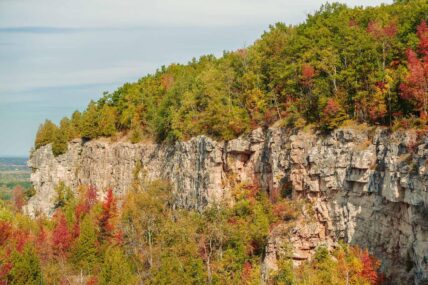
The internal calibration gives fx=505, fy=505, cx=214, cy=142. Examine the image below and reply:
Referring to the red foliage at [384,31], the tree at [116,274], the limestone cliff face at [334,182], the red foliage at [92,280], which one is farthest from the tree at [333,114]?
the red foliage at [92,280]

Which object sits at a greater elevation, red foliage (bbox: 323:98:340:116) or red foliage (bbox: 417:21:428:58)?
red foliage (bbox: 417:21:428:58)

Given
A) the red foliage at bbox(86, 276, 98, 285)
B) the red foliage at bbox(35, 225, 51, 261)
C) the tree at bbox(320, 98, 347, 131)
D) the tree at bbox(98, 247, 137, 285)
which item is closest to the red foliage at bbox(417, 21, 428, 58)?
the tree at bbox(320, 98, 347, 131)

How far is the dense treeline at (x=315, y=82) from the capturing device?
128 ft

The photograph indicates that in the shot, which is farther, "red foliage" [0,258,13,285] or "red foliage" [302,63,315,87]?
"red foliage" [0,258,13,285]

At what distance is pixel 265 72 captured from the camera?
5672 cm

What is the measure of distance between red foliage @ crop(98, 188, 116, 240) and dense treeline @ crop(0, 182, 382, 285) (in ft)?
0.48

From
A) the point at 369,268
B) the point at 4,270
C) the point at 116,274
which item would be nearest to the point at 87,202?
the point at 4,270

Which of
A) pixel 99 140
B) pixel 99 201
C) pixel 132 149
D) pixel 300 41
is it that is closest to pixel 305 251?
pixel 300 41

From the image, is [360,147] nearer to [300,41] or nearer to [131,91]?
[300,41]

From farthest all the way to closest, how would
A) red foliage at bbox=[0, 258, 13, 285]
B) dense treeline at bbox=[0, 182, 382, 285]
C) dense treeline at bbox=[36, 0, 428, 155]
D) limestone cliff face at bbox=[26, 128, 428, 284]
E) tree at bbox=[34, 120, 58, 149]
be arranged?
tree at bbox=[34, 120, 58, 149]
red foliage at bbox=[0, 258, 13, 285]
dense treeline at bbox=[0, 182, 382, 285]
dense treeline at bbox=[36, 0, 428, 155]
limestone cliff face at bbox=[26, 128, 428, 284]

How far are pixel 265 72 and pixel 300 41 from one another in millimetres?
6076

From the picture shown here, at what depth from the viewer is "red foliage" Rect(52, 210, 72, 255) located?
6669 cm

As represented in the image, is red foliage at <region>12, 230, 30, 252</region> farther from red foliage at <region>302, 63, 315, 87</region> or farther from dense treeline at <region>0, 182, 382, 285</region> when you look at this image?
red foliage at <region>302, 63, 315, 87</region>

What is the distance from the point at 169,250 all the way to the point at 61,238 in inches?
993
